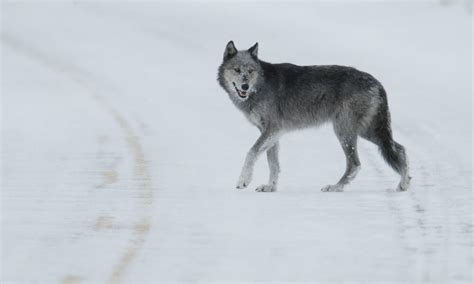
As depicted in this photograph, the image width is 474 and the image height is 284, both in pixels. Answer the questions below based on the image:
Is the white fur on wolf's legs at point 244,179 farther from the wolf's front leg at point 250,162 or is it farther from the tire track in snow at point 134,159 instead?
the tire track in snow at point 134,159

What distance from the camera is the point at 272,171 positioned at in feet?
38.0

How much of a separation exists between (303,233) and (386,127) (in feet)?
9.23

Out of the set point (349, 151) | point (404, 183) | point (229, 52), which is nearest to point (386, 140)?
point (349, 151)

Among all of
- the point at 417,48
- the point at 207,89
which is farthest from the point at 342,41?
the point at 207,89

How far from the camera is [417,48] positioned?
88.6ft

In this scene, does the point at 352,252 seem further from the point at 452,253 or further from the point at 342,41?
the point at 342,41

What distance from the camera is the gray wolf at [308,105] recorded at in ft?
36.9

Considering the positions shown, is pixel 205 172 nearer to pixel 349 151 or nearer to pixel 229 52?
pixel 229 52

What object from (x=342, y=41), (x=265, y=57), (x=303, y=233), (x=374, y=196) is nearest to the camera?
(x=303, y=233)

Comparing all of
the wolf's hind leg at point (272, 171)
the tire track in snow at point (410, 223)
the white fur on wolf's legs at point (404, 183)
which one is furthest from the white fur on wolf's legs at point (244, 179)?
the white fur on wolf's legs at point (404, 183)

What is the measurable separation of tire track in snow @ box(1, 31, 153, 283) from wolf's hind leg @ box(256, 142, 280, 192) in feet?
4.00

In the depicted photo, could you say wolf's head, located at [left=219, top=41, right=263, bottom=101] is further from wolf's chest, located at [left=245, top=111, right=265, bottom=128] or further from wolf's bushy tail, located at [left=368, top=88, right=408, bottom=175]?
wolf's bushy tail, located at [left=368, top=88, right=408, bottom=175]

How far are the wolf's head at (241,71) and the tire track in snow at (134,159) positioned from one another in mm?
1417

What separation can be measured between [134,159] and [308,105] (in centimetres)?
282
